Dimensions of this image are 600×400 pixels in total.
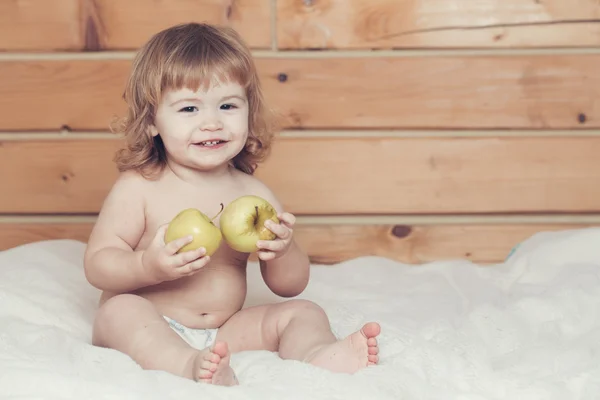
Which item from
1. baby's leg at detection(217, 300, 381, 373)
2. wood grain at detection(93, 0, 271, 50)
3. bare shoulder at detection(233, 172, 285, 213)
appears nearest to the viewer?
baby's leg at detection(217, 300, 381, 373)

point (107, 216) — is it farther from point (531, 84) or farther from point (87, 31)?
point (531, 84)

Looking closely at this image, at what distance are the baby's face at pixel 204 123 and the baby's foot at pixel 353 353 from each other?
40cm

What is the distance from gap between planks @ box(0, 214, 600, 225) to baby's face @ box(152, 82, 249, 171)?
74 cm

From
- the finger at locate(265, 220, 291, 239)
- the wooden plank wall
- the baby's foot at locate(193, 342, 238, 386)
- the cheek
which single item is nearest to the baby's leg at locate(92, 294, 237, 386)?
the baby's foot at locate(193, 342, 238, 386)

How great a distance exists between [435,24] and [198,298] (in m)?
1.03

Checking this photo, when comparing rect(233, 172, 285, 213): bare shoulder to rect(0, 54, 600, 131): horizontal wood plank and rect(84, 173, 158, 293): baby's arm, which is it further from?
rect(0, 54, 600, 131): horizontal wood plank

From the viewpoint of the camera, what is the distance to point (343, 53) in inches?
84.1

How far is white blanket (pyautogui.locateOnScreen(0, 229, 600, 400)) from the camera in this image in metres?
1.16

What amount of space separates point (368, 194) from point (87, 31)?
32.0 inches

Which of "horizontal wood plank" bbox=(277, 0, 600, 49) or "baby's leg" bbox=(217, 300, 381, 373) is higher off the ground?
"horizontal wood plank" bbox=(277, 0, 600, 49)

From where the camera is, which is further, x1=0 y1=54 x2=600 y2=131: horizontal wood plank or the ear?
x1=0 y1=54 x2=600 y2=131: horizontal wood plank

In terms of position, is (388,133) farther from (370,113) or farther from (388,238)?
(388,238)

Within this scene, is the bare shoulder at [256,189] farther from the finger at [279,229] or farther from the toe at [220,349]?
the toe at [220,349]

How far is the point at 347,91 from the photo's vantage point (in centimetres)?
214
